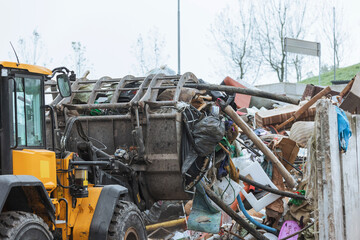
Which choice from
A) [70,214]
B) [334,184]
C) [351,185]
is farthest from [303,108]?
[70,214]

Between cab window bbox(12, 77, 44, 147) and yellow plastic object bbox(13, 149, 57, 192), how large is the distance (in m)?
0.09

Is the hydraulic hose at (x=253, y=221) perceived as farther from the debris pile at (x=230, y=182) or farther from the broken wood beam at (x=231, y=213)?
the broken wood beam at (x=231, y=213)

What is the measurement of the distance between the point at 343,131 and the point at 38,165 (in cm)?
327

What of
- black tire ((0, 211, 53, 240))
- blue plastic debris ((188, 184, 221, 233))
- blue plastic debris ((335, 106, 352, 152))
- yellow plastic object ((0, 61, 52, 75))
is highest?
yellow plastic object ((0, 61, 52, 75))

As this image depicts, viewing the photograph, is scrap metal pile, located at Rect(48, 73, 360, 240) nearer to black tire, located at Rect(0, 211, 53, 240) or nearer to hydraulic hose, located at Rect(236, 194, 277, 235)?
hydraulic hose, located at Rect(236, 194, 277, 235)

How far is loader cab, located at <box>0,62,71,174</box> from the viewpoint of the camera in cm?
438

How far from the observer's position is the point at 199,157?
23.8ft

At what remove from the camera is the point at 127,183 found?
22.9ft

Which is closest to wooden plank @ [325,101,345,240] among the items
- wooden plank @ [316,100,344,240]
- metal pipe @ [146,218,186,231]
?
wooden plank @ [316,100,344,240]

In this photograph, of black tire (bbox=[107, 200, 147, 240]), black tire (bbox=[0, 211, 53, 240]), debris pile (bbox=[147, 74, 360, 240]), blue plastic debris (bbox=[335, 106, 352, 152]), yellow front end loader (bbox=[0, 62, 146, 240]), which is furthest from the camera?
debris pile (bbox=[147, 74, 360, 240])

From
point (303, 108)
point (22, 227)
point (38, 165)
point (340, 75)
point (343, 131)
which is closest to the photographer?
point (22, 227)

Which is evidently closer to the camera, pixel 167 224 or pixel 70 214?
pixel 70 214

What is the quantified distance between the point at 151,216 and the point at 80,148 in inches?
120

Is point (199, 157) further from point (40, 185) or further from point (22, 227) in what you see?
point (22, 227)
